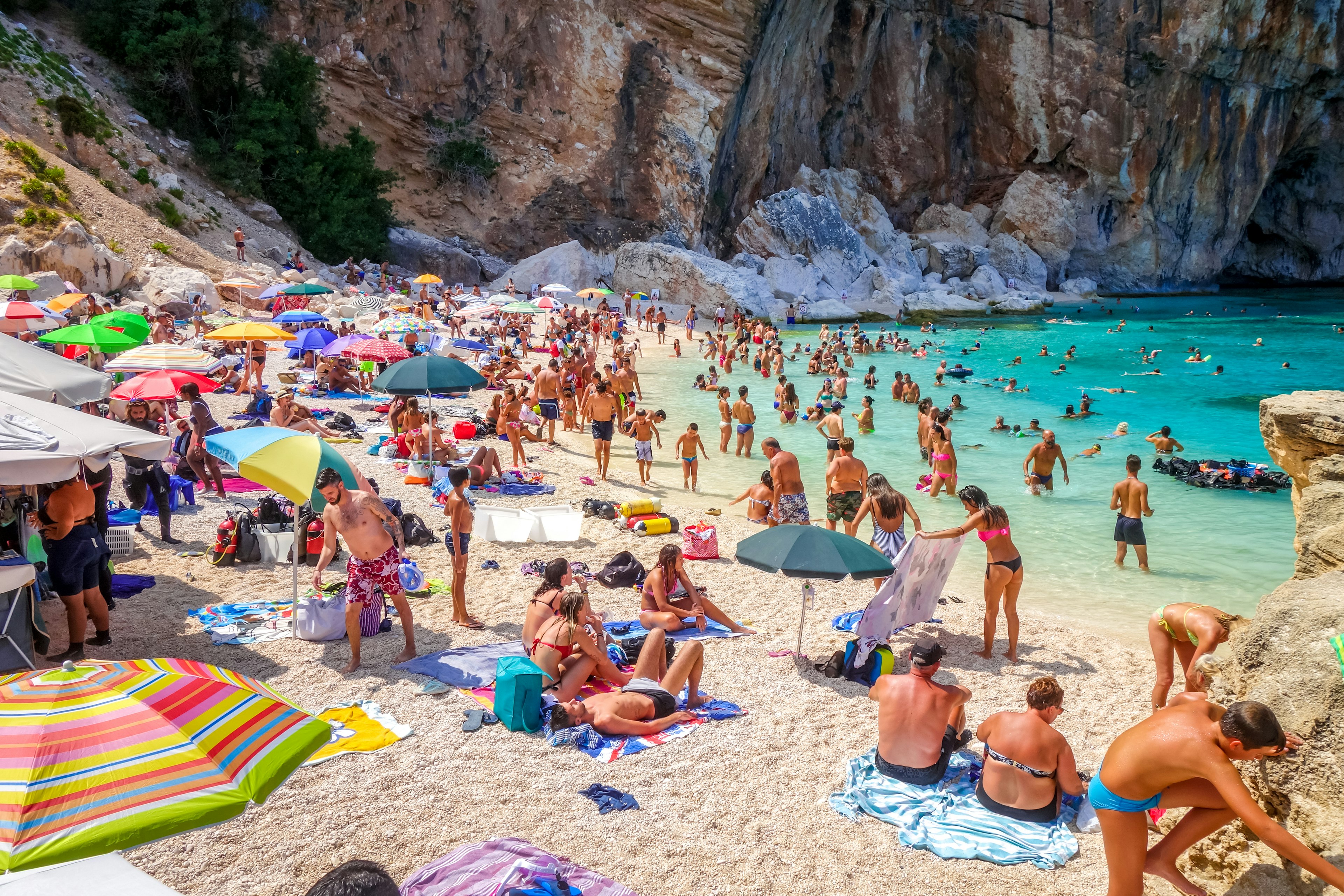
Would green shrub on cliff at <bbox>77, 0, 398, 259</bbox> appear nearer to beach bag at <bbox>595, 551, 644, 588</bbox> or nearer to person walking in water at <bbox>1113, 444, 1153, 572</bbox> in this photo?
beach bag at <bbox>595, 551, 644, 588</bbox>

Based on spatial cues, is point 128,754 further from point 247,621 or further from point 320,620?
point 247,621

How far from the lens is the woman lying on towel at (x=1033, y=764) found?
4844mm

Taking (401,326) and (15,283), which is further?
(401,326)

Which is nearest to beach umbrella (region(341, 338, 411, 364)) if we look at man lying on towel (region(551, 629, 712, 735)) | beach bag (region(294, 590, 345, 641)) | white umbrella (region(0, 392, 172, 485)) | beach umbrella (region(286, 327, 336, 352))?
beach umbrella (region(286, 327, 336, 352))

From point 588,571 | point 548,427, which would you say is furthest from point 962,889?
point 548,427

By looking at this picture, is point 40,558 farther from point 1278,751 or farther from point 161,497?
point 1278,751

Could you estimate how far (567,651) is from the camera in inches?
236

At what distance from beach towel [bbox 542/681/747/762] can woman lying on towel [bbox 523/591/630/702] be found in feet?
0.81

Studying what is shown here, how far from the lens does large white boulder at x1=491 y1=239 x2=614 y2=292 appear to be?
36938 millimetres

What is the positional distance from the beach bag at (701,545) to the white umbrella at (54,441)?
5001 mm

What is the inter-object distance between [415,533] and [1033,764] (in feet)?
21.2

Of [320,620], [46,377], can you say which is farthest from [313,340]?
[320,620]

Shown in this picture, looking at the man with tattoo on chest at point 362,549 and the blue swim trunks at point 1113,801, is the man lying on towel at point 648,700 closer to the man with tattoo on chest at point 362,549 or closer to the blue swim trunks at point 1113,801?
the man with tattoo on chest at point 362,549

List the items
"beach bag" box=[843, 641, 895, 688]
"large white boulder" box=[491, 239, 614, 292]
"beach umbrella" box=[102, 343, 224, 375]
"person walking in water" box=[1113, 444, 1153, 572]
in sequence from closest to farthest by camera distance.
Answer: "beach bag" box=[843, 641, 895, 688] → "person walking in water" box=[1113, 444, 1153, 572] → "beach umbrella" box=[102, 343, 224, 375] → "large white boulder" box=[491, 239, 614, 292]
